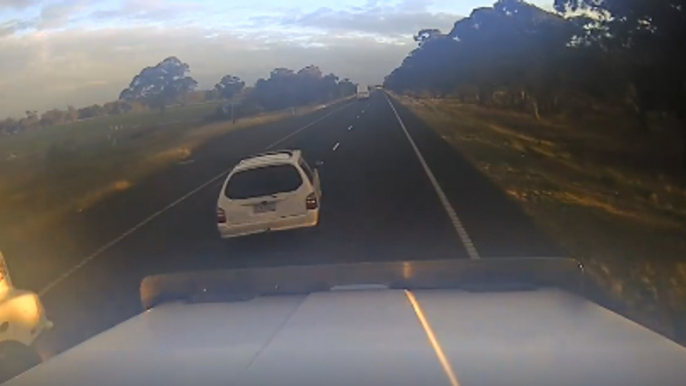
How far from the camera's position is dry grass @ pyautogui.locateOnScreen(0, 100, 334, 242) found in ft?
64.3

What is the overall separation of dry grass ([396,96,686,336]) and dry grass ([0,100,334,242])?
27.9ft

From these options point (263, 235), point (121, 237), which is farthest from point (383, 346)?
point (121, 237)

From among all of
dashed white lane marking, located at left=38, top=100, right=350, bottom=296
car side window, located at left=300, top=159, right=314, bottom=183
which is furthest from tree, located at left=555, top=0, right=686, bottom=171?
car side window, located at left=300, top=159, right=314, bottom=183

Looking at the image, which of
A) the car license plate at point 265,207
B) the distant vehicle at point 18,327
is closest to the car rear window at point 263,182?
the car license plate at point 265,207

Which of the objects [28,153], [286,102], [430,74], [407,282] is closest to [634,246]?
[407,282]

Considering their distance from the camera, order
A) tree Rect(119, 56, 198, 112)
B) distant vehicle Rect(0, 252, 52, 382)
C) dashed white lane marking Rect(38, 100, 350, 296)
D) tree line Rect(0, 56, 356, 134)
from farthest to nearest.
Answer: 1. tree Rect(119, 56, 198, 112)
2. tree line Rect(0, 56, 356, 134)
3. dashed white lane marking Rect(38, 100, 350, 296)
4. distant vehicle Rect(0, 252, 52, 382)

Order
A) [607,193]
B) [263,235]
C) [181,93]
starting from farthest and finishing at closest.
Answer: [181,93]
[607,193]
[263,235]

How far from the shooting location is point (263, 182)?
1501 centimetres

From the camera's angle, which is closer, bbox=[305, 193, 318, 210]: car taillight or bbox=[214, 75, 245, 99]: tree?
bbox=[305, 193, 318, 210]: car taillight

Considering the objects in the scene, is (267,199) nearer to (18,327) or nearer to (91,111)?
(91,111)

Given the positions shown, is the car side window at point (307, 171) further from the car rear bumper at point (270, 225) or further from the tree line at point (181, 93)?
the tree line at point (181, 93)

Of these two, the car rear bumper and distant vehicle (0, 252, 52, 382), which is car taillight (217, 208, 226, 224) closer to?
the car rear bumper

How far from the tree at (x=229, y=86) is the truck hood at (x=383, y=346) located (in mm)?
18580

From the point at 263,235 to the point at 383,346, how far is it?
38.9 feet
